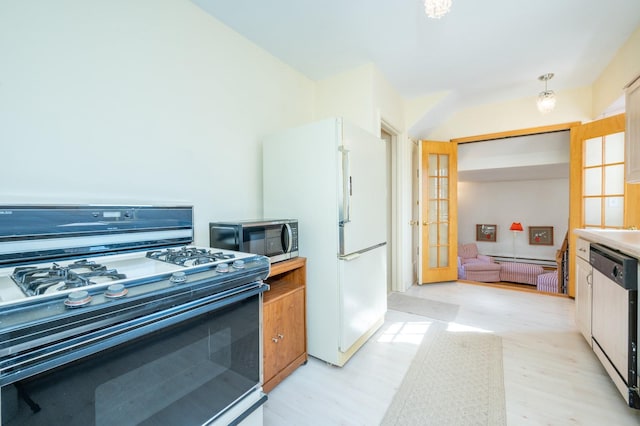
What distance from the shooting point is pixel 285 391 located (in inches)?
66.7

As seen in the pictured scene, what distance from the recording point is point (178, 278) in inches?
35.3

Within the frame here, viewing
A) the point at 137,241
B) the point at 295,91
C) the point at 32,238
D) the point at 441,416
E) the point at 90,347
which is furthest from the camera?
the point at 295,91

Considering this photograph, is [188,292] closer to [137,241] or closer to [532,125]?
[137,241]

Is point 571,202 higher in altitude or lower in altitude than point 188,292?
higher

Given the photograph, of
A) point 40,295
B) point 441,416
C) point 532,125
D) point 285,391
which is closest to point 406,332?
point 441,416

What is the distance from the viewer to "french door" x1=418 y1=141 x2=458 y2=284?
396 cm

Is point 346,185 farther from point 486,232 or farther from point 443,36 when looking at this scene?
point 486,232

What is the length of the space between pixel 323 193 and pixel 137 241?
1.09m

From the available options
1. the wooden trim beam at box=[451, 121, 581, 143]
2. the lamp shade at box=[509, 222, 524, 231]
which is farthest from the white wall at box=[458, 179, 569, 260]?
the wooden trim beam at box=[451, 121, 581, 143]

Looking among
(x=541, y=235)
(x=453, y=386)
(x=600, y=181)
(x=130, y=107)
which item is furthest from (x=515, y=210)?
(x=130, y=107)

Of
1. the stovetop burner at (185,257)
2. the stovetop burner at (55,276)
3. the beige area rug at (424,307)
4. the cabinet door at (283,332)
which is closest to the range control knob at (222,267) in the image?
the stovetop burner at (185,257)

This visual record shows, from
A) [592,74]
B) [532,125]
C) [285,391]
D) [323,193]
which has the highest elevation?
[592,74]

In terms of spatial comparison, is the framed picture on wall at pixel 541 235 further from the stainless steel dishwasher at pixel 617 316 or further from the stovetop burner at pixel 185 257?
the stovetop burner at pixel 185 257

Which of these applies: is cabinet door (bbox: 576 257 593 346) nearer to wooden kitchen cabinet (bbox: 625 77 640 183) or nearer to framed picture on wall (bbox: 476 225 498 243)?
wooden kitchen cabinet (bbox: 625 77 640 183)
